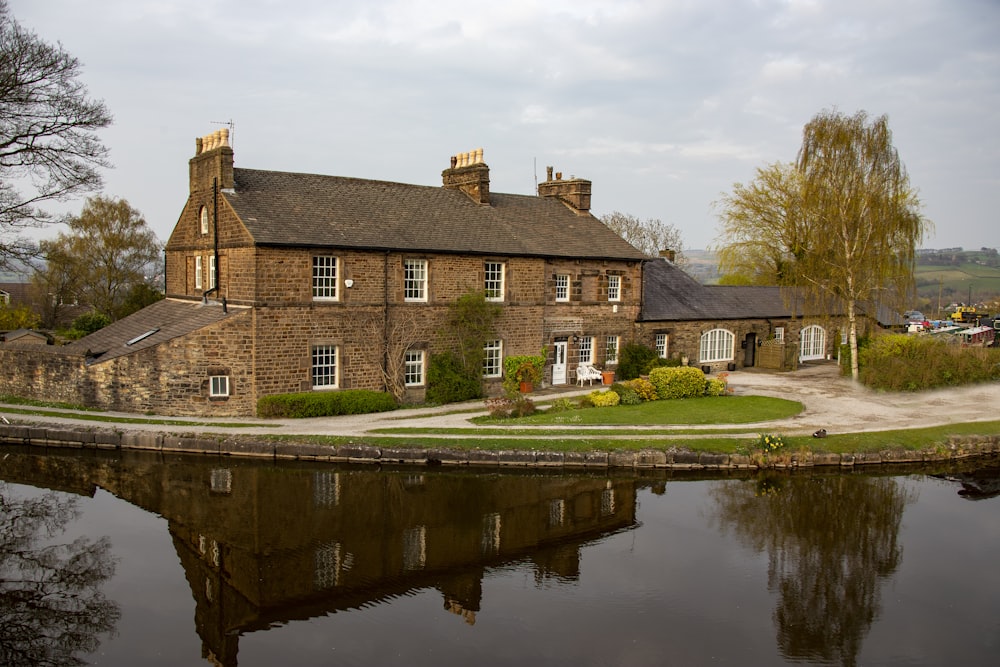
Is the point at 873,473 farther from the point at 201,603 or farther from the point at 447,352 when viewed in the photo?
the point at 201,603

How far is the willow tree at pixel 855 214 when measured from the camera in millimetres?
28922

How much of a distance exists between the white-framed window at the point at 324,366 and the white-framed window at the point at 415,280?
125 inches

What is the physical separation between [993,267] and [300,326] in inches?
7453

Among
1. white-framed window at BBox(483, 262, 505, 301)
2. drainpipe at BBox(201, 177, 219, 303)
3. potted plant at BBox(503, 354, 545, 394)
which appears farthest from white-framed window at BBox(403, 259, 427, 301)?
drainpipe at BBox(201, 177, 219, 303)

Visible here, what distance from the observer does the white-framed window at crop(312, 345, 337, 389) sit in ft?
78.2

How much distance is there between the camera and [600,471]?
62.0 feet

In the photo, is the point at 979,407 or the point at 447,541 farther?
the point at 979,407

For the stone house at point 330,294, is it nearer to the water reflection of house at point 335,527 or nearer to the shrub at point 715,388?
the water reflection of house at point 335,527

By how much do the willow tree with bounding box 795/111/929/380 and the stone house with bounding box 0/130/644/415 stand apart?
25.0 ft

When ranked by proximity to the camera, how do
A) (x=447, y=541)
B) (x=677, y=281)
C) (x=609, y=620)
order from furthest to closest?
(x=677, y=281) → (x=447, y=541) → (x=609, y=620)

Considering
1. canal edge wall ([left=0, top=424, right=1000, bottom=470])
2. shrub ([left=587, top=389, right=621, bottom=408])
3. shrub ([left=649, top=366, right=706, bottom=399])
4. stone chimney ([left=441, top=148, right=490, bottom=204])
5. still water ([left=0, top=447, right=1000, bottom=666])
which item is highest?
stone chimney ([left=441, top=148, right=490, bottom=204])

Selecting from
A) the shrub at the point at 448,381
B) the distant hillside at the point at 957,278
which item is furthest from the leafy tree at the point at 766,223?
the distant hillside at the point at 957,278

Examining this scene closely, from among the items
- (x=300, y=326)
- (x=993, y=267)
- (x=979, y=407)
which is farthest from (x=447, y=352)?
(x=993, y=267)

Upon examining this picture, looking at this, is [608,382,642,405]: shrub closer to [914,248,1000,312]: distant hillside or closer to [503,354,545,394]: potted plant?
[503,354,545,394]: potted plant
